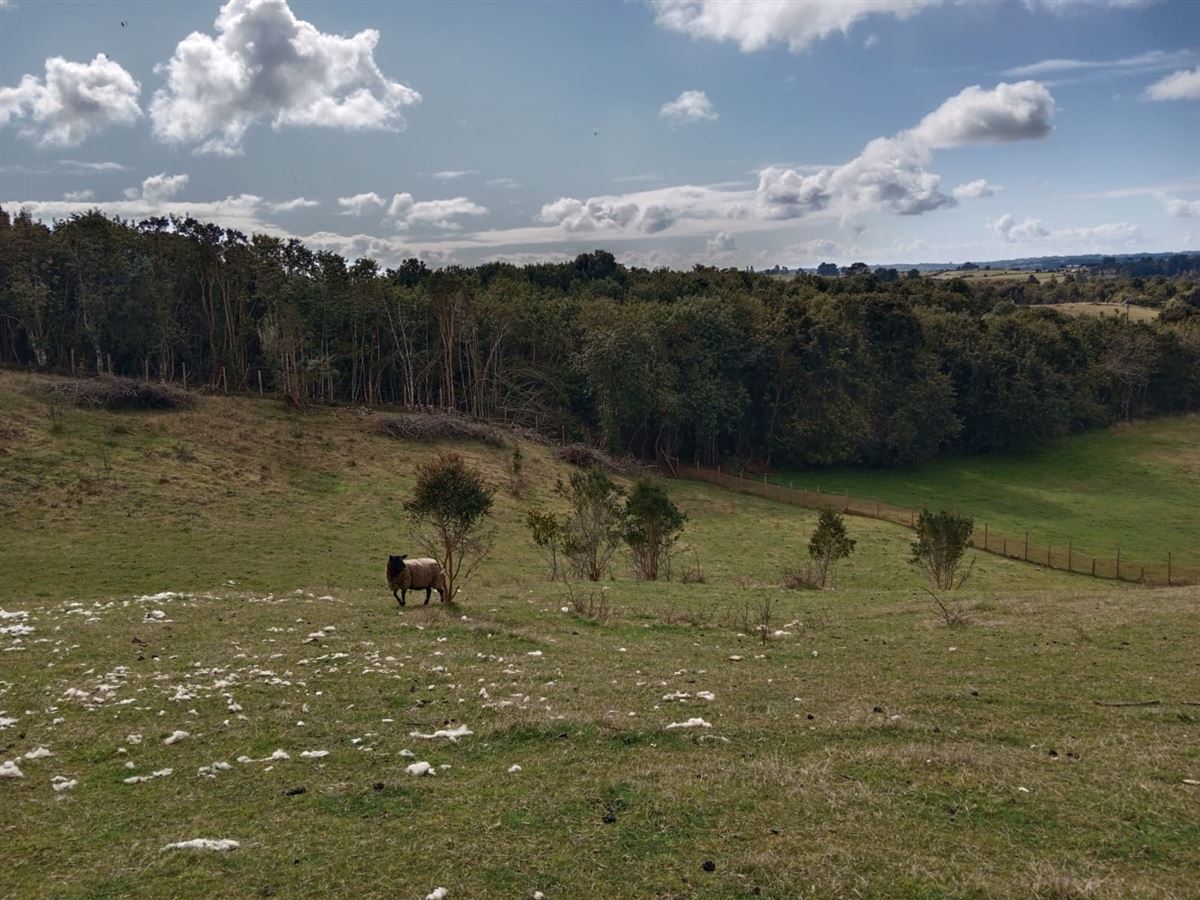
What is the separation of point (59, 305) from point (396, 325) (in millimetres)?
27580

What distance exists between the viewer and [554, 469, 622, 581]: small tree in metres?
33.7

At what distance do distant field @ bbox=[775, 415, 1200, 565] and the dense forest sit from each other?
3.10m

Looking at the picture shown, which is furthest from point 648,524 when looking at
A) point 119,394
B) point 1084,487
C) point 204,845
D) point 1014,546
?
point 1084,487

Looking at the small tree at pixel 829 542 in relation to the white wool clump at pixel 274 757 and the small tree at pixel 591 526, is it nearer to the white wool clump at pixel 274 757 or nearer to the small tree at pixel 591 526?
the small tree at pixel 591 526

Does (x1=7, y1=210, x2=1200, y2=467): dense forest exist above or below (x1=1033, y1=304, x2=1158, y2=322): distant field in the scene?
below

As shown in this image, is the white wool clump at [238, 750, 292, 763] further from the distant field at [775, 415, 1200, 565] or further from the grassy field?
the distant field at [775, 415, 1200, 565]

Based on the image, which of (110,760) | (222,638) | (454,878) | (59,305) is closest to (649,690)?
(454,878)

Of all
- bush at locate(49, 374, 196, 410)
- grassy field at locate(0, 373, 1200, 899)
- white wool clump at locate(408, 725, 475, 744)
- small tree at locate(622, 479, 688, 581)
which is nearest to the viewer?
grassy field at locate(0, 373, 1200, 899)

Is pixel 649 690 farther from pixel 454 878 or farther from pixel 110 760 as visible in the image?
pixel 110 760

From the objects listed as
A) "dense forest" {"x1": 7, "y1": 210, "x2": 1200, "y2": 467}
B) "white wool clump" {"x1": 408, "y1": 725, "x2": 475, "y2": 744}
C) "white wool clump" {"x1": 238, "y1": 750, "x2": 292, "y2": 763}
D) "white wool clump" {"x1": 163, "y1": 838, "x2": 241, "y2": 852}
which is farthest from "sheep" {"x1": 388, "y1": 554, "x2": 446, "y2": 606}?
"dense forest" {"x1": 7, "y1": 210, "x2": 1200, "y2": 467}

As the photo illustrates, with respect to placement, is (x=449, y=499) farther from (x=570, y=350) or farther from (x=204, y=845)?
(x=570, y=350)

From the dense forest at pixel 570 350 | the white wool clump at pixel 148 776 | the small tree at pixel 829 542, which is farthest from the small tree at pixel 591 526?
the dense forest at pixel 570 350

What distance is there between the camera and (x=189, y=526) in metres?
38.2

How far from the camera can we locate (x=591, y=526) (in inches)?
1369
